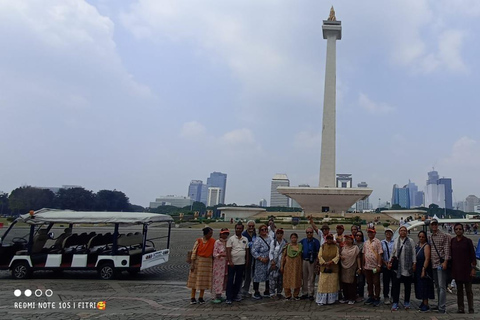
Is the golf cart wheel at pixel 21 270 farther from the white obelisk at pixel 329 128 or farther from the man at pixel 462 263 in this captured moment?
the white obelisk at pixel 329 128

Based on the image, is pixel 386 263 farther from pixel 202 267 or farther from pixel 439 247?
pixel 202 267

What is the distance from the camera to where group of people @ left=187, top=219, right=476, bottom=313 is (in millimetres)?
4996

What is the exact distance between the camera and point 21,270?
24.2 ft

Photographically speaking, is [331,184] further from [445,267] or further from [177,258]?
[445,267]

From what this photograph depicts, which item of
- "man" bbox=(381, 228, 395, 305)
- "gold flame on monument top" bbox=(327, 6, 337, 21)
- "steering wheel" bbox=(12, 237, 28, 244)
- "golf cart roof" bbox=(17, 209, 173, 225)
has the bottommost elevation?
"steering wheel" bbox=(12, 237, 28, 244)

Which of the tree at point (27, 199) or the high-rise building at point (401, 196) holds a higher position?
the high-rise building at point (401, 196)

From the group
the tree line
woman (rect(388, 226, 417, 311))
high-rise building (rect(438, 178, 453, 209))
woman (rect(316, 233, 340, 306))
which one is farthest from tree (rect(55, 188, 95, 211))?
high-rise building (rect(438, 178, 453, 209))

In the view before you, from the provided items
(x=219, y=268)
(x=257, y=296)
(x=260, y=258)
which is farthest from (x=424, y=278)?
(x=219, y=268)

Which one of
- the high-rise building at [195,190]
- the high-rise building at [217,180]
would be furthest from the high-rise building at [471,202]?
the high-rise building at [195,190]

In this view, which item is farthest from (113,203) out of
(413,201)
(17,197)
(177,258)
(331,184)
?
(413,201)

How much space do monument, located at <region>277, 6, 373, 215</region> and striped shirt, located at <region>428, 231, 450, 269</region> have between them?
105 ft

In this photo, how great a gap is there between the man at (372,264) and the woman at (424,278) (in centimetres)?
56

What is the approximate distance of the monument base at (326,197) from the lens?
120ft

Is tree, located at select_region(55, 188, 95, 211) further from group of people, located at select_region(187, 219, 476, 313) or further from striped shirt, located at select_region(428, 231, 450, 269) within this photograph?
striped shirt, located at select_region(428, 231, 450, 269)
